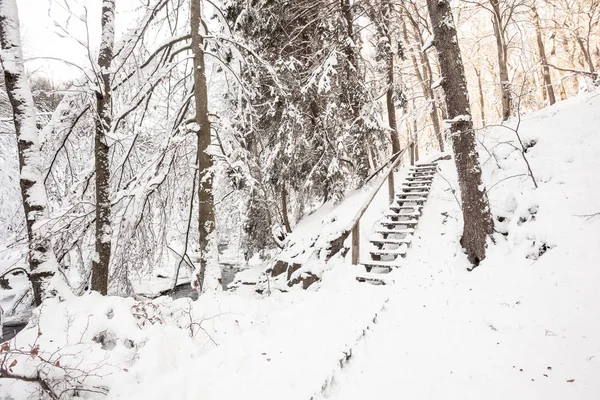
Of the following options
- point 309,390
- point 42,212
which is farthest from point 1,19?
point 309,390

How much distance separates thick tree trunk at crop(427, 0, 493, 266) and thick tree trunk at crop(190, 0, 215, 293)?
3.94m

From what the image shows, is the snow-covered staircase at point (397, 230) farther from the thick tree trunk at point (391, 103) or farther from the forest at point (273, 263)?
the thick tree trunk at point (391, 103)

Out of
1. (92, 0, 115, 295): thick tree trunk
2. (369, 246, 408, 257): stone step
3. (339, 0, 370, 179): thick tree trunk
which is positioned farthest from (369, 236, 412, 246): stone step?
(92, 0, 115, 295): thick tree trunk

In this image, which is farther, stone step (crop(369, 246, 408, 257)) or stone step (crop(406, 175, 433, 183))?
stone step (crop(406, 175, 433, 183))

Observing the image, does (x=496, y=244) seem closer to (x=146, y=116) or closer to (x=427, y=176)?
(x=427, y=176)

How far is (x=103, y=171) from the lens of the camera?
4582mm

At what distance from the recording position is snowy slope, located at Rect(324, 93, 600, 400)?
9.45 feet

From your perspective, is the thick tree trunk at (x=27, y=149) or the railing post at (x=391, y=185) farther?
the railing post at (x=391, y=185)

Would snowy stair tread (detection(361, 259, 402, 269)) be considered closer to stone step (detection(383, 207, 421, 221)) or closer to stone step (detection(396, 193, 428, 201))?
stone step (detection(383, 207, 421, 221))

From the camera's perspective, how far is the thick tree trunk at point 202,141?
16.8 ft

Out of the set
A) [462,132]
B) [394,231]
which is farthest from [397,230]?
[462,132]

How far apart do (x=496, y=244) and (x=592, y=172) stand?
1.89 m

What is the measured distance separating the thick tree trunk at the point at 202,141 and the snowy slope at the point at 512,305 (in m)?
2.99

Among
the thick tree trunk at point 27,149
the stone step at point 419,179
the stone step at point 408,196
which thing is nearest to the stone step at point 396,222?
the stone step at point 408,196
